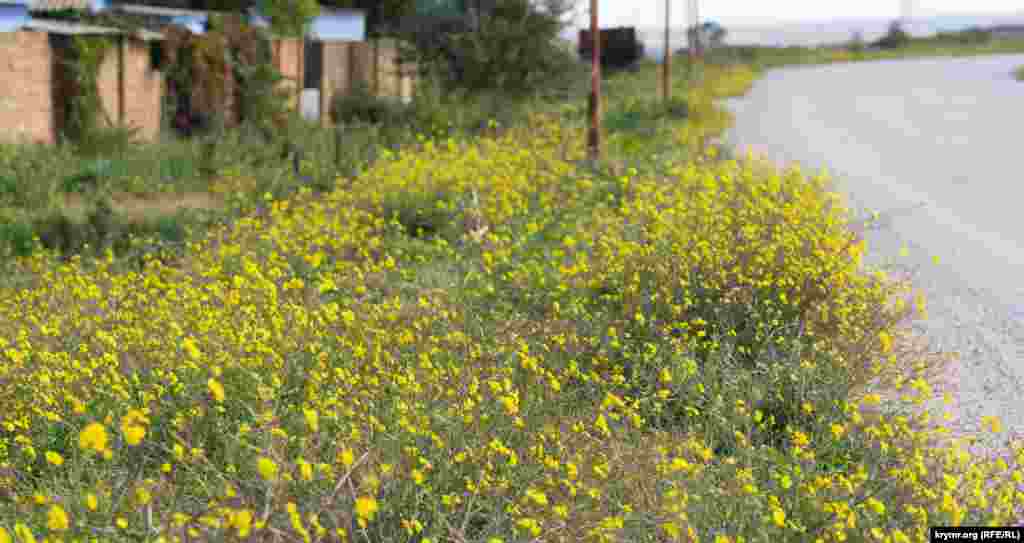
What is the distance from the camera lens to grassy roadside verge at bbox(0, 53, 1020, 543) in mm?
3535

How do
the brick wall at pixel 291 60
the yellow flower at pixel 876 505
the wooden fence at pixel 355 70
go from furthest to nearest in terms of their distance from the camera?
1. the wooden fence at pixel 355 70
2. the brick wall at pixel 291 60
3. the yellow flower at pixel 876 505

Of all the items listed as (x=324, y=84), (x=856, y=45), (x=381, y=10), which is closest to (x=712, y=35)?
(x=856, y=45)

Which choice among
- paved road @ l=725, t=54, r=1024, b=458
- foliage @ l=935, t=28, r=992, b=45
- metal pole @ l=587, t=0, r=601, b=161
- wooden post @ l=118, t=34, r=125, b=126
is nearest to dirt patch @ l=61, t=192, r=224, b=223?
metal pole @ l=587, t=0, r=601, b=161

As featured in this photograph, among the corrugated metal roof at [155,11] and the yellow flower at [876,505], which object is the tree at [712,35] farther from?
the yellow flower at [876,505]

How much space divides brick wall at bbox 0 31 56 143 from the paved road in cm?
917

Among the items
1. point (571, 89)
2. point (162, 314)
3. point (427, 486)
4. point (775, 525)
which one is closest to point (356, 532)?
point (427, 486)

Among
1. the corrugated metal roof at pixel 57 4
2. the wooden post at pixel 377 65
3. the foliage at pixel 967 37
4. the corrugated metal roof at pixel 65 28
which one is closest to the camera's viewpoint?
the corrugated metal roof at pixel 65 28

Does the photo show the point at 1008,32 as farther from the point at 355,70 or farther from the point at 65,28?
the point at 65,28

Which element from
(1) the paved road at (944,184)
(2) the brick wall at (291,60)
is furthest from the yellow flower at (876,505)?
(2) the brick wall at (291,60)

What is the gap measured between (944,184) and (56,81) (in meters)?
11.4

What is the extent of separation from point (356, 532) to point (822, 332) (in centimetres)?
296

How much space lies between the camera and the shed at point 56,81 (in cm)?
1427

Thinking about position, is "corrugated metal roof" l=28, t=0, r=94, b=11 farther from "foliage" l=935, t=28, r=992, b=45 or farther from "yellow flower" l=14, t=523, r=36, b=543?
"foliage" l=935, t=28, r=992, b=45

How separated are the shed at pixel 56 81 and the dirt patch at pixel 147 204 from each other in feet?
9.11
